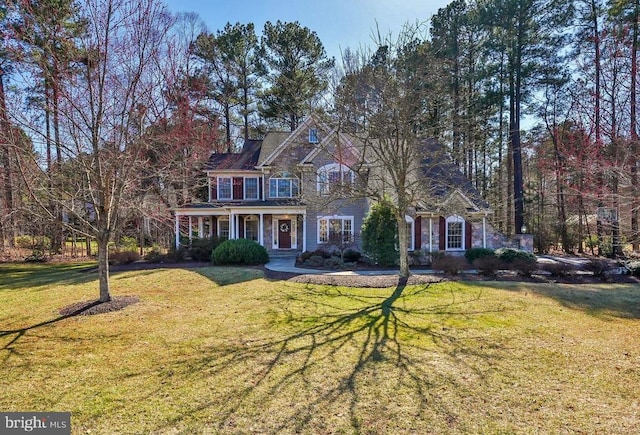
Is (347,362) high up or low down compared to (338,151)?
down

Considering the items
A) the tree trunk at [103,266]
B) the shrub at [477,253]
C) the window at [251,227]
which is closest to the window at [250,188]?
the window at [251,227]

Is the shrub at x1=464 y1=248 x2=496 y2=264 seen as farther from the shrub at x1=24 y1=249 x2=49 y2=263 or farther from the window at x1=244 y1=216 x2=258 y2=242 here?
the shrub at x1=24 y1=249 x2=49 y2=263

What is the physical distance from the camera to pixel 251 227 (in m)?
21.8

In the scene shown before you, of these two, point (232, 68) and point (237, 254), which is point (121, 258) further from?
point (232, 68)

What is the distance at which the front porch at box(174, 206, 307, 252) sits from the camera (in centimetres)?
1991

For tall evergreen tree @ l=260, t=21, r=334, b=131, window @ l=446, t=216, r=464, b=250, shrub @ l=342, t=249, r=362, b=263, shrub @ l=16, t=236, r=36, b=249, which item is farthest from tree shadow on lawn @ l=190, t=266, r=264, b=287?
tall evergreen tree @ l=260, t=21, r=334, b=131

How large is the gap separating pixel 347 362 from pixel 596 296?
28.2 ft

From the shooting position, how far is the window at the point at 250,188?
2222cm

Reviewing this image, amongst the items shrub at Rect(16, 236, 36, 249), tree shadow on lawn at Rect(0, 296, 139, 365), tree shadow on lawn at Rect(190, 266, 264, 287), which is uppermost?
shrub at Rect(16, 236, 36, 249)

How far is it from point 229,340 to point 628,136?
1208 cm

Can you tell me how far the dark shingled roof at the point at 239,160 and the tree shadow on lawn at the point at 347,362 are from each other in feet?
52.2

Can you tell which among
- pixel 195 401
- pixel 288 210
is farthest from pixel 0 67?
pixel 195 401

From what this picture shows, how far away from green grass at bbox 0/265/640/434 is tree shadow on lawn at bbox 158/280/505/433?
27 millimetres

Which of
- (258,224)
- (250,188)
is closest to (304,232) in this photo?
(258,224)
